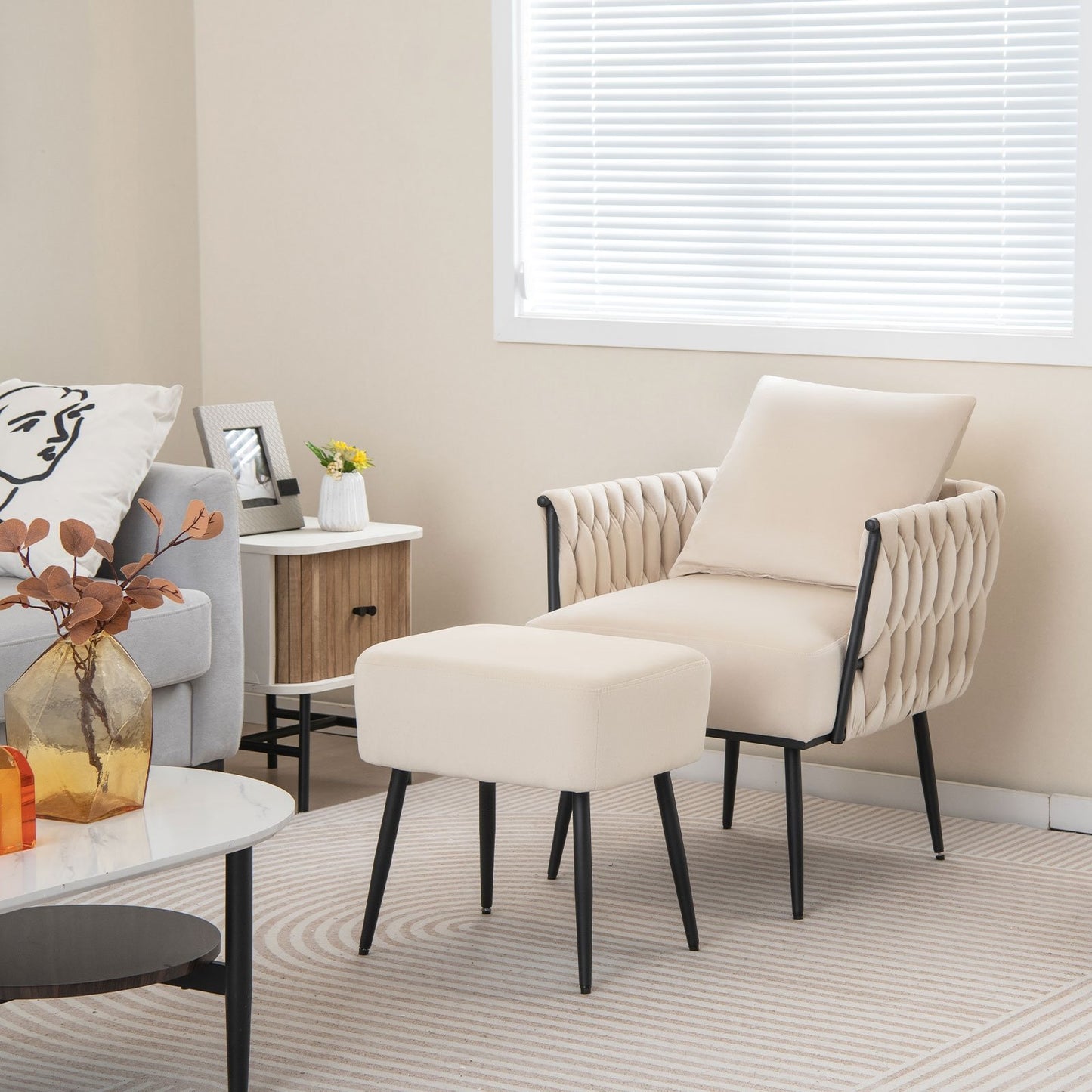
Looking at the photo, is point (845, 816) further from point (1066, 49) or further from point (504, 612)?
point (1066, 49)

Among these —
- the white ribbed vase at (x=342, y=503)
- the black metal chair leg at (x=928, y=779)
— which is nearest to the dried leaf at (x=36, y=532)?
the white ribbed vase at (x=342, y=503)

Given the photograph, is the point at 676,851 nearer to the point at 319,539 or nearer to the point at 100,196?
the point at 319,539

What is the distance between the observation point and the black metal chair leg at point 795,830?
9.04 ft

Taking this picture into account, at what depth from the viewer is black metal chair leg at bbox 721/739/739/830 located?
327cm

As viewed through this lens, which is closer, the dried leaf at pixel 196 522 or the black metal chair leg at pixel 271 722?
the dried leaf at pixel 196 522

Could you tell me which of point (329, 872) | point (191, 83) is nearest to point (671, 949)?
point (329, 872)

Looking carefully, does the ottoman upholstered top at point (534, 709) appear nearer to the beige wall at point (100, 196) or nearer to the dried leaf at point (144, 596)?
the dried leaf at point (144, 596)

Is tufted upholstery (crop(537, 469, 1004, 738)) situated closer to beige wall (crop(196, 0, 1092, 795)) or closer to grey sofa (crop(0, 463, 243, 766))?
beige wall (crop(196, 0, 1092, 795))

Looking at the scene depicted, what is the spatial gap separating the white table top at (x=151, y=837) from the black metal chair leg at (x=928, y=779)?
1.45m

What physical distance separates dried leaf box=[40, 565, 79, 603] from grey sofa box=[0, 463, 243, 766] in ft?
3.33

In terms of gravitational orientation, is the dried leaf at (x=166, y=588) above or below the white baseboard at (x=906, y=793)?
above

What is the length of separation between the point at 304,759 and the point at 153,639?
24.4 inches

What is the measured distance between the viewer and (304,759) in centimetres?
348

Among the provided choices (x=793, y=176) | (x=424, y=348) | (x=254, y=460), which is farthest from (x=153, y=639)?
(x=793, y=176)
